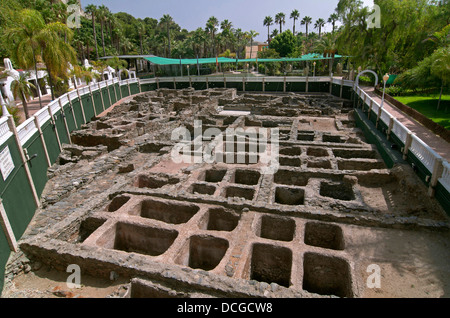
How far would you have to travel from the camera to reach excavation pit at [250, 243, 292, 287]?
7.69m

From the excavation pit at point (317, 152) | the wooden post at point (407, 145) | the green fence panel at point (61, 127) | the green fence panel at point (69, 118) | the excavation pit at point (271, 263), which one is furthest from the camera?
the green fence panel at point (69, 118)

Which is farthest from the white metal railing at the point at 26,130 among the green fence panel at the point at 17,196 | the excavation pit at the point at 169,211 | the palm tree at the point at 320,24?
the palm tree at the point at 320,24

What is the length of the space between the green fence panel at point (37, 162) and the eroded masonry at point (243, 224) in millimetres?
534

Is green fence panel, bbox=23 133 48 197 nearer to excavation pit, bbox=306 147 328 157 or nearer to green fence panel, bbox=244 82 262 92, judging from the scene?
excavation pit, bbox=306 147 328 157

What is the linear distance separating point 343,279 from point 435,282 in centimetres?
194

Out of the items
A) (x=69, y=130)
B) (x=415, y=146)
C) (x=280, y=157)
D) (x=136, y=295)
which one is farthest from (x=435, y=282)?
(x=69, y=130)

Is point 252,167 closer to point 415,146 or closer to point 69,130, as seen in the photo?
point 415,146

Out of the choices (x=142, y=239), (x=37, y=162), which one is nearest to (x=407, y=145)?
(x=142, y=239)

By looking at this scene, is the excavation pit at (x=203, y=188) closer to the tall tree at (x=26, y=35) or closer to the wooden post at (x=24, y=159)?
the wooden post at (x=24, y=159)

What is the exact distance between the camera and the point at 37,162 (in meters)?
11.8

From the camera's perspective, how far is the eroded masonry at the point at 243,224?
6676 millimetres

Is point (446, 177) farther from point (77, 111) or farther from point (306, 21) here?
point (306, 21)

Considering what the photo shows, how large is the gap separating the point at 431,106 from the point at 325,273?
18.5 meters

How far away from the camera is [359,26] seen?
104 feet
